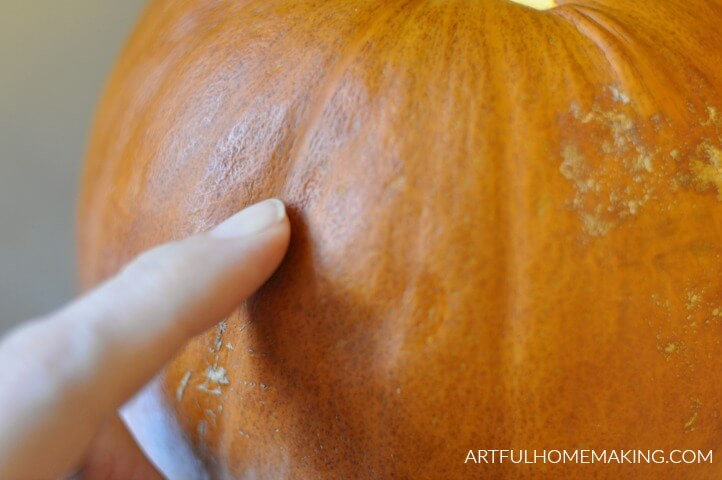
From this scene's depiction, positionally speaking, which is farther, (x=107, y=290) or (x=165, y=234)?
(x=165, y=234)

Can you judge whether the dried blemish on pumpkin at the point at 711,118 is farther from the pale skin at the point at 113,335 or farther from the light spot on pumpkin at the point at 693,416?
the pale skin at the point at 113,335

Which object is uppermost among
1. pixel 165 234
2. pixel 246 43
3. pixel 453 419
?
pixel 246 43

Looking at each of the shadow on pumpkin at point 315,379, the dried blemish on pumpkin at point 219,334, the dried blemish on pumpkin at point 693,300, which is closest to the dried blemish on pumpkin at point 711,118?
the dried blemish on pumpkin at point 693,300

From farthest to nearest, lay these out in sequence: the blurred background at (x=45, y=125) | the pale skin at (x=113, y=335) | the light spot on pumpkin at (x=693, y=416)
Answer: the blurred background at (x=45, y=125), the light spot on pumpkin at (x=693, y=416), the pale skin at (x=113, y=335)

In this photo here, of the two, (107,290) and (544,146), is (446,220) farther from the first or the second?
(107,290)

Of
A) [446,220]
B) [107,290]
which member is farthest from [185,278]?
[446,220]

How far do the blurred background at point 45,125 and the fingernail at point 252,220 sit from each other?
57 centimetres

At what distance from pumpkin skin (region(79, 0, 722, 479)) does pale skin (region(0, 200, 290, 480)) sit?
0.04 meters

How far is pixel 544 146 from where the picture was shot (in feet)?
1.53

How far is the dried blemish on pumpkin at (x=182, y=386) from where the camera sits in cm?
54

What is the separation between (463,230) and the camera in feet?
1.50

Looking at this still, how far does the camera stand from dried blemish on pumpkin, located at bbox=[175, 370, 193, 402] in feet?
1.76

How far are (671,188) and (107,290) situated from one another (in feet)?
1.18

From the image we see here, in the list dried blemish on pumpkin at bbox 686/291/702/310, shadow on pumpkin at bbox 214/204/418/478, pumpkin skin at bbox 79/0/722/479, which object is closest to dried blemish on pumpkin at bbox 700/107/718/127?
pumpkin skin at bbox 79/0/722/479
